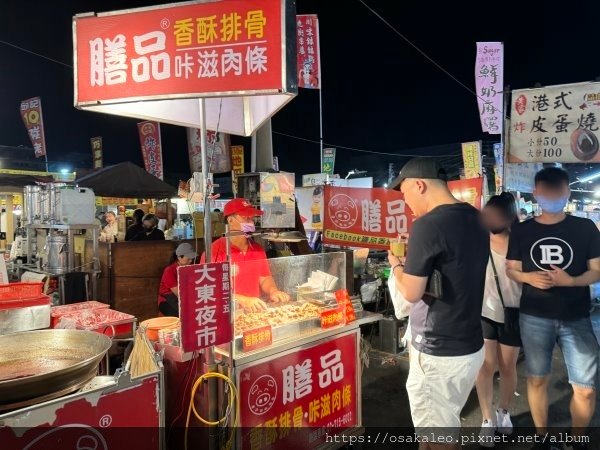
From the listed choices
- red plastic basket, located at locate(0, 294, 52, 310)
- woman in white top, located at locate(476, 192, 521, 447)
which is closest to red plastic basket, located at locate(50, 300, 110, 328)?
red plastic basket, located at locate(0, 294, 52, 310)

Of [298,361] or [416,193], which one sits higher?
[416,193]

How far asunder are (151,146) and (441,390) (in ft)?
51.9

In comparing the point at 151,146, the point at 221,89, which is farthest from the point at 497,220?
the point at 151,146

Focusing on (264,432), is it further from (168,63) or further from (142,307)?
(142,307)

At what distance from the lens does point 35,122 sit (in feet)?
57.4

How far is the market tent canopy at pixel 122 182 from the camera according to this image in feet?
24.0

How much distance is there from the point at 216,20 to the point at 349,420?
310 centimetres

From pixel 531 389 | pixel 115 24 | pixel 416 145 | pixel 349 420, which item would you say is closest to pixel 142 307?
pixel 349 420

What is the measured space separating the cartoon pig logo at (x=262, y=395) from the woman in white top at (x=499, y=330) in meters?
1.97

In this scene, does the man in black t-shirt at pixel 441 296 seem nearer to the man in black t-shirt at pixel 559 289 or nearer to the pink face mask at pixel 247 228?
the man in black t-shirt at pixel 559 289

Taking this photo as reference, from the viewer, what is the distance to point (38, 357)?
212cm

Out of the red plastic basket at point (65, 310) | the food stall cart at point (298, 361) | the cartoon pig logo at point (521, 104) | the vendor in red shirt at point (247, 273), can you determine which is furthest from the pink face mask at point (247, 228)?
the cartoon pig logo at point (521, 104)

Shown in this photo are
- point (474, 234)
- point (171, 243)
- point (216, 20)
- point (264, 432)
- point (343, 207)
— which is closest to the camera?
point (216, 20)

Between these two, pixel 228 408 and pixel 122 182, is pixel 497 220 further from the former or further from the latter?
pixel 122 182
